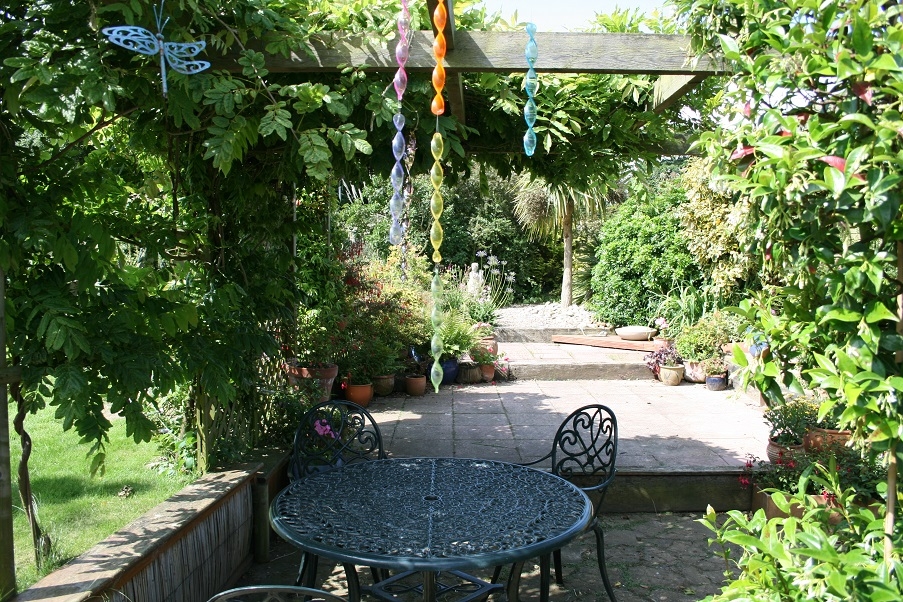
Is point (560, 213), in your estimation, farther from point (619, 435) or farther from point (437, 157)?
point (437, 157)

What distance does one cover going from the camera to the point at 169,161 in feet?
10.5

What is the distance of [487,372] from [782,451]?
383 cm

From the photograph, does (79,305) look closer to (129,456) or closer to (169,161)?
(169,161)

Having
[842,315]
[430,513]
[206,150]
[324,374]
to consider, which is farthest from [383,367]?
[842,315]

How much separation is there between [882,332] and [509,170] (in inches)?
111

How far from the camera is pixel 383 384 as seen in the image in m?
6.61

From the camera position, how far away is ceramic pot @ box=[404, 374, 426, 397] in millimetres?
6711

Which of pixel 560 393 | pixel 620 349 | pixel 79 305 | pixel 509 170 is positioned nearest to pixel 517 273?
pixel 620 349

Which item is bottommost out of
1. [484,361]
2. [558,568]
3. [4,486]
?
[558,568]

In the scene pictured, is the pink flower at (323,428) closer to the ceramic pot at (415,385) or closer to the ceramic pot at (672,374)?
the ceramic pot at (415,385)

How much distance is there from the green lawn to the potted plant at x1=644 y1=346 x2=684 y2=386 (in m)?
5.18

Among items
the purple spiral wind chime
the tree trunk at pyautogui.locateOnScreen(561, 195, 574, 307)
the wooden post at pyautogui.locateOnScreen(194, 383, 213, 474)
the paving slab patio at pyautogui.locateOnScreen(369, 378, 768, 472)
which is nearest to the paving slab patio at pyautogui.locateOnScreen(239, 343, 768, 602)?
the paving slab patio at pyautogui.locateOnScreen(369, 378, 768, 472)

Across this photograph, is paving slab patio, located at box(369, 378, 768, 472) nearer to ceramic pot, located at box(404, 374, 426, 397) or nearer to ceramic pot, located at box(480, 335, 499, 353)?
ceramic pot, located at box(404, 374, 426, 397)

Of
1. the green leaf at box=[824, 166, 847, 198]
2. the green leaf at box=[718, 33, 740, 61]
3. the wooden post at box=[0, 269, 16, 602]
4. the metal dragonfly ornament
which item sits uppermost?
the metal dragonfly ornament
